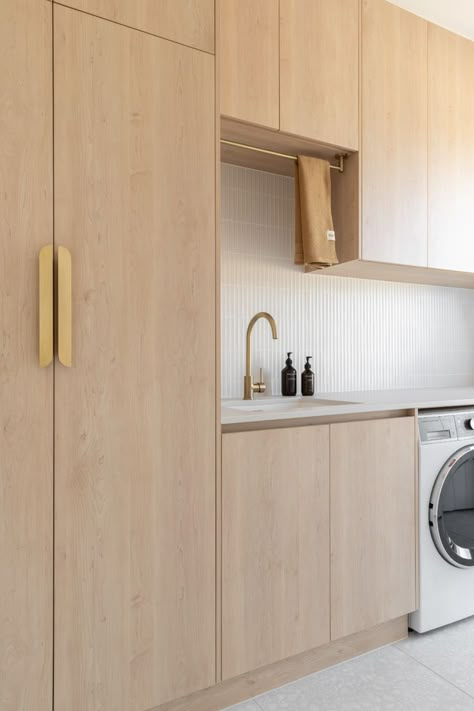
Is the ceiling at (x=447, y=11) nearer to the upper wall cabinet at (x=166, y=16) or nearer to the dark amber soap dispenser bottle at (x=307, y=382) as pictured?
the upper wall cabinet at (x=166, y=16)

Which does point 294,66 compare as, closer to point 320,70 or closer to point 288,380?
point 320,70

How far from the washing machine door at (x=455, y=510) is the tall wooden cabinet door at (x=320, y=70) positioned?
1.36m

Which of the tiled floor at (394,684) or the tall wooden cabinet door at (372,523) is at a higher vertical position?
the tall wooden cabinet door at (372,523)

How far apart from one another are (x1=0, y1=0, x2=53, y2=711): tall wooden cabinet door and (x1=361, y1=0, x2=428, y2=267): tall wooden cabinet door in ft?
4.36

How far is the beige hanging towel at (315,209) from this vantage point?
2066 mm

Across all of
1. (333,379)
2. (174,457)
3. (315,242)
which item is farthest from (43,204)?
(333,379)

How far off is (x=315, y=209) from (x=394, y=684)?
1.76 m

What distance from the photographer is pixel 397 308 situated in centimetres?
276

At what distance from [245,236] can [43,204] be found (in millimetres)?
1196

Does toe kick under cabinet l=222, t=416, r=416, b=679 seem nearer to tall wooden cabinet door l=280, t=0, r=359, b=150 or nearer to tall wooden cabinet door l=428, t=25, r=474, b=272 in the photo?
tall wooden cabinet door l=428, t=25, r=474, b=272

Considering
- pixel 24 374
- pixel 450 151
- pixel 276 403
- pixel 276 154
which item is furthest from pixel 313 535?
pixel 450 151

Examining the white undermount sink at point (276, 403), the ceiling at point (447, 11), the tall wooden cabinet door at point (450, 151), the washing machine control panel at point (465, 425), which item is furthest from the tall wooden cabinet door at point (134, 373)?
the ceiling at point (447, 11)

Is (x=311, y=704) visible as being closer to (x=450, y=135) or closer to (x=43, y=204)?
(x=43, y=204)

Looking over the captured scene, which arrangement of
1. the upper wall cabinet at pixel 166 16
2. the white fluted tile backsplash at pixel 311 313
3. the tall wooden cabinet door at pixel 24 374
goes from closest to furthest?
1. the tall wooden cabinet door at pixel 24 374
2. the upper wall cabinet at pixel 166 16
3. the white fluted tile backsplash at pixel 311 313
